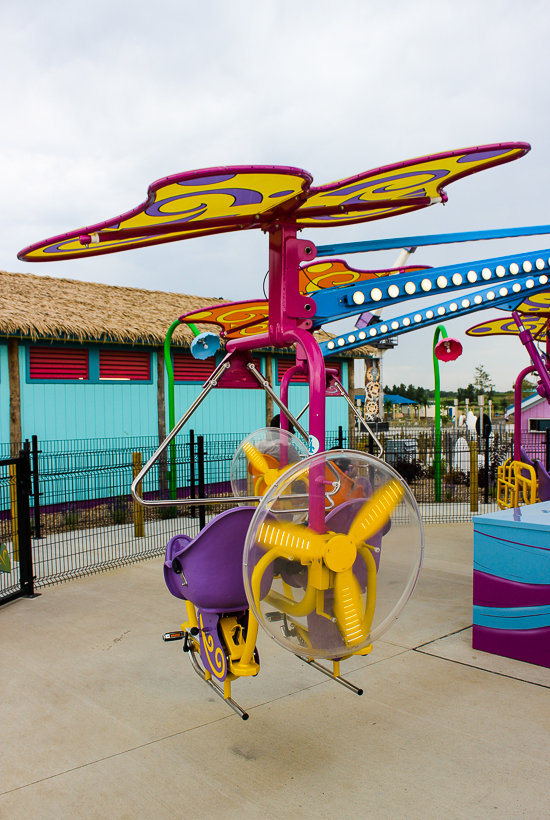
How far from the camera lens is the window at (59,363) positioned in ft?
34.1

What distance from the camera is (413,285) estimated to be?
4.23 m

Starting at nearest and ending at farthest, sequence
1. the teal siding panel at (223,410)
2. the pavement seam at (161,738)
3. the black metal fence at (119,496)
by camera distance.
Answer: the pavement seam at (161,738) → the black metal fence at (119,496) → the teal siding panel at (223,410)

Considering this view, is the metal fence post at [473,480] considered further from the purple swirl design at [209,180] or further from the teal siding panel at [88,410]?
the purple swirl design at [209,180]

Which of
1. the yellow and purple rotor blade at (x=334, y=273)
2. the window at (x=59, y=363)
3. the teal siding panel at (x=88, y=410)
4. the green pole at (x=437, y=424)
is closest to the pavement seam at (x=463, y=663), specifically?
the yellow and purple rotor blade at (x=334, y=273)

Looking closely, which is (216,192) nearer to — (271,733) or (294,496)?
(294,496)

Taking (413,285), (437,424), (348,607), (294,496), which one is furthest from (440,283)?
(437,424)

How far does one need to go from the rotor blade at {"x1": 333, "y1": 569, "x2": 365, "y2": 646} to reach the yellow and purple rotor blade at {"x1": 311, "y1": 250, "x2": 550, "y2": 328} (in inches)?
60.5

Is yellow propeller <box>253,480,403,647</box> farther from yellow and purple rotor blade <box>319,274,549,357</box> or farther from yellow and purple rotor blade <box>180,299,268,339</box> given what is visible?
yellow and purple rotor blade <box>180,299,268,339</box>

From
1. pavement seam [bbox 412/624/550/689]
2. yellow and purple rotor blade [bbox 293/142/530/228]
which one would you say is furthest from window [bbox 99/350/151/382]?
yellow and purple rotor blade [bbox 293/142/530/228]

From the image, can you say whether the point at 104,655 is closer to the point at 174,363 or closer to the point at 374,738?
the point at 374,738

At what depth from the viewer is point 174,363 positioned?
12344 millimetres

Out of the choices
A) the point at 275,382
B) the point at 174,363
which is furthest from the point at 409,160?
the point at 275,382

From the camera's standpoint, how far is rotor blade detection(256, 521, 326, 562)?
2.57 metres

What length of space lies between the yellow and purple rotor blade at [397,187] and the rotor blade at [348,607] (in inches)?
68.0
